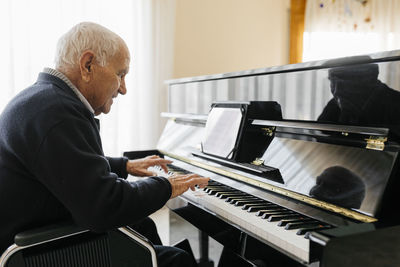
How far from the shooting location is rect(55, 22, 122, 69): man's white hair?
3.74 feet

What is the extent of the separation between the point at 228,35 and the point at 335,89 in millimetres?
2554

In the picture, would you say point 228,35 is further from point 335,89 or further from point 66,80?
point 66,80

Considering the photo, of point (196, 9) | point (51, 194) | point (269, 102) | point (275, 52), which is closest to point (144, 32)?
point (196, 9)

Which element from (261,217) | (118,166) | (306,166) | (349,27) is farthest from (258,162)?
(349,27)

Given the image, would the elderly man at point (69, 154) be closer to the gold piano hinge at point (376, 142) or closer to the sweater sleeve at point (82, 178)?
the sweater sleeve at point (82, 178)

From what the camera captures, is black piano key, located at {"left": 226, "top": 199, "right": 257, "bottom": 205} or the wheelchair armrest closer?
the wheelchair armrest

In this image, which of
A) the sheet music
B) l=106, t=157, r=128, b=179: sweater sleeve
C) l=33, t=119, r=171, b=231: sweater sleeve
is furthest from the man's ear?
the sheet music

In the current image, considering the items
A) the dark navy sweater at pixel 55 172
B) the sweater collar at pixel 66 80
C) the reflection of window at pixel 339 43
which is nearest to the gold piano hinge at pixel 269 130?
the dark navy sweater at pixel 55 172

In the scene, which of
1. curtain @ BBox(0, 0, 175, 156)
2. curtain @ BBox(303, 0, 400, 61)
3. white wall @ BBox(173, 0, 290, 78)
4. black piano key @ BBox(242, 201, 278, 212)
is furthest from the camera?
curtain @ BBox(303, 0, 400, 61)

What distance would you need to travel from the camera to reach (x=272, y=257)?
4.04ft

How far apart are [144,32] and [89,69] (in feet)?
6.89

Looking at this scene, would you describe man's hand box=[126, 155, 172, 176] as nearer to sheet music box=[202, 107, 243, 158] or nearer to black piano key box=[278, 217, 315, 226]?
sheet music box=[202, 107, 243, 158]

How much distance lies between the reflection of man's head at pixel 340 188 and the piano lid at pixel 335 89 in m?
0.18

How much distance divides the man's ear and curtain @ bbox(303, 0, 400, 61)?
3269 millimetres
